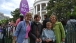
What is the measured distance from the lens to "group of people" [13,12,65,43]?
22.3ft

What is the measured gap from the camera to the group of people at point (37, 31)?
6801 millimetres

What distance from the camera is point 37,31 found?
7.04 metres

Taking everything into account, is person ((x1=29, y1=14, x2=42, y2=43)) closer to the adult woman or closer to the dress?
the adult woman

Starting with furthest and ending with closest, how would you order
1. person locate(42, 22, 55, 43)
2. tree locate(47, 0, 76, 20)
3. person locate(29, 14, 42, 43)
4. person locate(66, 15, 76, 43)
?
tree locate(47, 0, 76, 20), person locate(66, 15, 76, 43), person locate(29, 14, 42, 43), person locate(42, 22, 55, 43)

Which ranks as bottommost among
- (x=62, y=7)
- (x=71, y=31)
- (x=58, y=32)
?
(x=71, y=31)

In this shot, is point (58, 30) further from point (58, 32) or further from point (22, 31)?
point (22, 31)

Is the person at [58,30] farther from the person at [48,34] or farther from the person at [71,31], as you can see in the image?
the person at [71,31]

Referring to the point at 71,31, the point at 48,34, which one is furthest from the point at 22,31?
the point at 71,31

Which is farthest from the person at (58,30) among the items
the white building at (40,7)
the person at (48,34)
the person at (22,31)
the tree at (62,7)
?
the white building at (40,7)

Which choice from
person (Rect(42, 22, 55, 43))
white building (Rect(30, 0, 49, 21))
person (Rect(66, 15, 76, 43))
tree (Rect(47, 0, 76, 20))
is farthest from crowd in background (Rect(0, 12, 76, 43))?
Answer: white building (Rect(30, 0, 49, 21))

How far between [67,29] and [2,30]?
476 centimetres

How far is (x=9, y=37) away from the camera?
12062 mm

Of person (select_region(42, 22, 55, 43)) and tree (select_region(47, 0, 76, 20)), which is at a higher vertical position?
tree (select_region(47, 0, 76, 20))

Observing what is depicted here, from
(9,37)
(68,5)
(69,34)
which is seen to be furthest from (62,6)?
(69,34)
